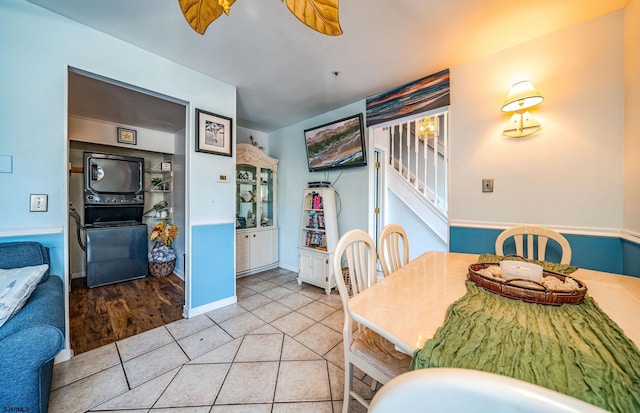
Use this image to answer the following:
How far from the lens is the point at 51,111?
1.63 meters

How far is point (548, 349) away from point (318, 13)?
132 cm

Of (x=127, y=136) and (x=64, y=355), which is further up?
(x=127, y=136)

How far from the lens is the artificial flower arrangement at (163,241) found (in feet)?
11.5

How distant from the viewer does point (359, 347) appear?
111 cm

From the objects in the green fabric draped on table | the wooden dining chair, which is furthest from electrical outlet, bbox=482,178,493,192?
the green fabric draped on table

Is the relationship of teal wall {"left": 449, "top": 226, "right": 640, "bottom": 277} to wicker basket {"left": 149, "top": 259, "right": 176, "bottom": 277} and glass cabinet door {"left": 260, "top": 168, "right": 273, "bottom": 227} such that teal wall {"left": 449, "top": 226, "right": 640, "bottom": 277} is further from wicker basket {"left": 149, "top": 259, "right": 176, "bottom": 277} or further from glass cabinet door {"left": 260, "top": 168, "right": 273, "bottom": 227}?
wicker basket {"left": 149, "top": 259, "right": 176, "bottom": 277}

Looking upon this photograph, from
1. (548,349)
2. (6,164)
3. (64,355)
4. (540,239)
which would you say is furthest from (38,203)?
(540,239)

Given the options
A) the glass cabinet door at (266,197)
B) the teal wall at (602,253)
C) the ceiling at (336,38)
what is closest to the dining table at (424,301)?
the teal wall at (602,253)

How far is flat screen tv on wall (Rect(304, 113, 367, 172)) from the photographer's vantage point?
9.53 feet

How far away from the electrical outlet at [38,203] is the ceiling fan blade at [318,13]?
207 centimetres

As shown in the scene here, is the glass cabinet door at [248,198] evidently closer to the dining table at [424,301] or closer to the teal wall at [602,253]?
the dining table at [424,301]

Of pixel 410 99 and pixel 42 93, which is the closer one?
pixel 42 93

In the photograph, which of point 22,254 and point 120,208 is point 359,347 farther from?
point 120,208

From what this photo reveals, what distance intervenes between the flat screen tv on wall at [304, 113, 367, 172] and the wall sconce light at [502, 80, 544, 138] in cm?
140
